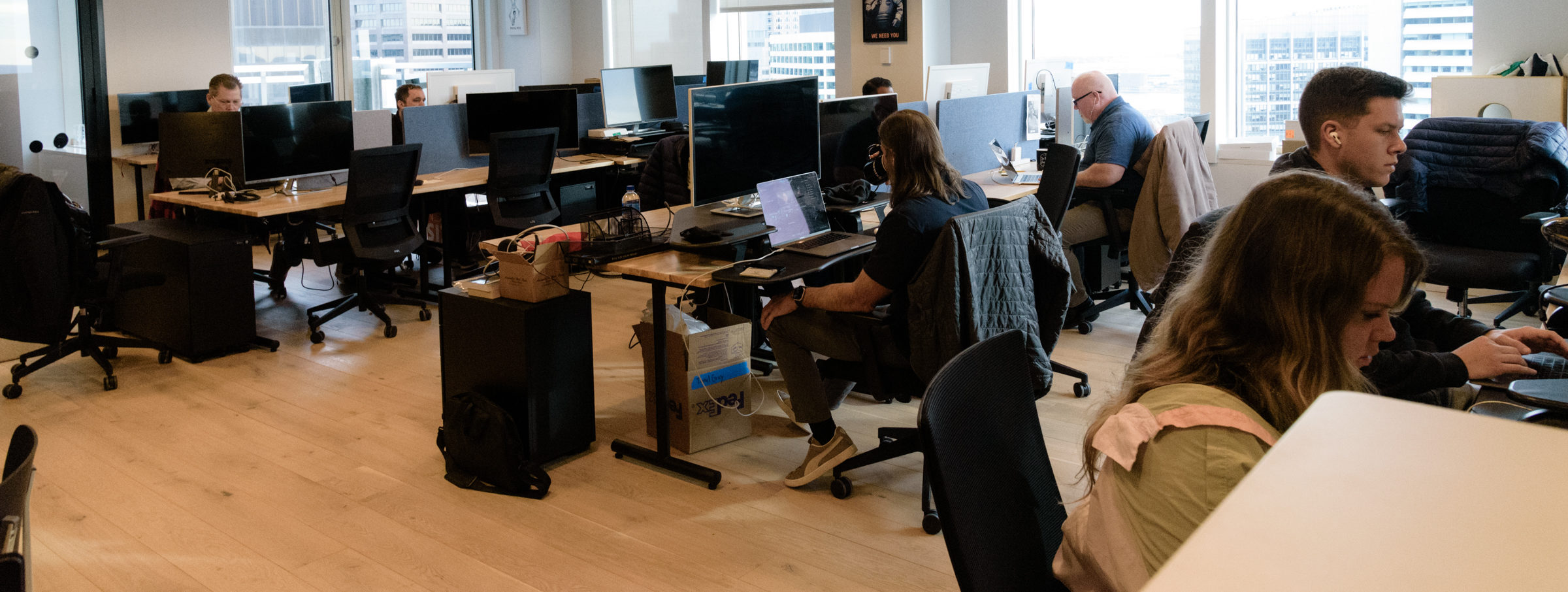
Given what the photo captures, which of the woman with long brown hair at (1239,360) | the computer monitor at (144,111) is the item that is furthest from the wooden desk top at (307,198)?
the woman with long brown hair at (1239,360)

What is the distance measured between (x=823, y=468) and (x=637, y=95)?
4114 mm

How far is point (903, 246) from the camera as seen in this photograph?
2826mm

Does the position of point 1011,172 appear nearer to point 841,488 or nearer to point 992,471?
point 841,488

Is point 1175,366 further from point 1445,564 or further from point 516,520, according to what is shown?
point 516,520

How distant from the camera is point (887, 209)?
4180 mm

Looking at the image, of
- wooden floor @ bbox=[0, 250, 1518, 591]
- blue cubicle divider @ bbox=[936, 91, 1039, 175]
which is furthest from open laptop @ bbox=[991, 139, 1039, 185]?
wooden floor @ bbox=[0, 250, 1518, 591]

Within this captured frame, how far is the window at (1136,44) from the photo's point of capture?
7.09 meters

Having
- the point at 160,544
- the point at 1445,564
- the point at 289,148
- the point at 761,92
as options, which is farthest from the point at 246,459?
the point at 1445,564

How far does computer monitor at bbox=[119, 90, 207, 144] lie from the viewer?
6.16 meters

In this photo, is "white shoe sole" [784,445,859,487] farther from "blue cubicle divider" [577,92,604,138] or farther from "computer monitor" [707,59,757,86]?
"computer monitor" [707,59,757,86]

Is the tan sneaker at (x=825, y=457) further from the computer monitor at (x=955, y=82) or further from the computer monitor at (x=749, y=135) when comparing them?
the computer monitor at (x=955, y=82)

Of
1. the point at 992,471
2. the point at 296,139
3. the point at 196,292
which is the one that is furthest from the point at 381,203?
the point at 992,471

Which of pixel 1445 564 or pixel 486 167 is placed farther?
pixel 486 167

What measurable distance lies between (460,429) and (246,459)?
2.45ft
